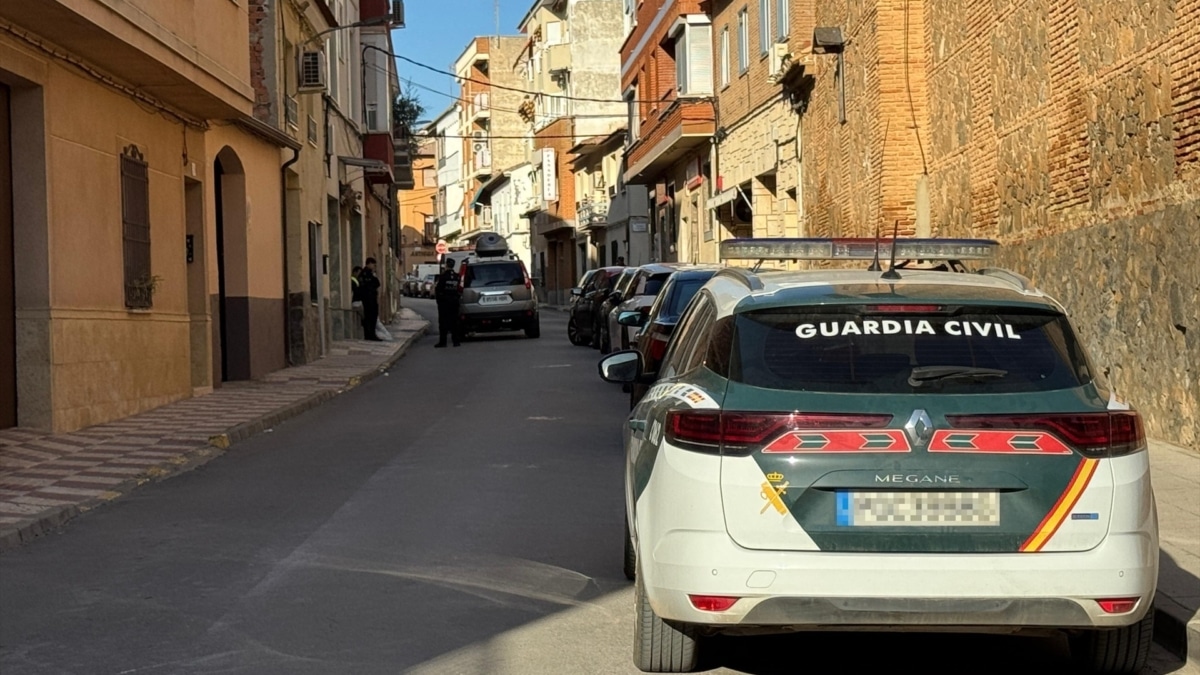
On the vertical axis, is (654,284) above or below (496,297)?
above

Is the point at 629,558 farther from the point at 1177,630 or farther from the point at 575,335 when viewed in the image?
the point at 575,335

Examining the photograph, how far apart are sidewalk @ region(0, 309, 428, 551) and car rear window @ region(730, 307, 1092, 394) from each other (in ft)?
18.1

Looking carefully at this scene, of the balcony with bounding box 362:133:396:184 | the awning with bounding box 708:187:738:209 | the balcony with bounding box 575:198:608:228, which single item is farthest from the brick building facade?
the balcony with bounding box 575:198:608:228

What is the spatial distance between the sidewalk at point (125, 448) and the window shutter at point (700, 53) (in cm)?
1664

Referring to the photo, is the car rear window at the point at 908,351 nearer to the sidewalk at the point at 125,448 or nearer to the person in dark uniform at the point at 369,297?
the sidewalk at the point at 125,448

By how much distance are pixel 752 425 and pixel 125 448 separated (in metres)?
9.54

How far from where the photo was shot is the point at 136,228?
16844mm

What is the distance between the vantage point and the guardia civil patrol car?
4.96 meters

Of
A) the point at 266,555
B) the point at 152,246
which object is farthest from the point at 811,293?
the point at 152,246

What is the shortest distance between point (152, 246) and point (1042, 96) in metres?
10.2

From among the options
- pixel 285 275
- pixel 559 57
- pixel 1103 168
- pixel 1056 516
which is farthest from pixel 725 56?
pixel 559 57

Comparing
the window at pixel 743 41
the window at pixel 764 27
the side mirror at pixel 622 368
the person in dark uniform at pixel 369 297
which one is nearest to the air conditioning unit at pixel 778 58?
the window at pixel 764 27

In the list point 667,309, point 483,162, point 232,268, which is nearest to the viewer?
point 667,309

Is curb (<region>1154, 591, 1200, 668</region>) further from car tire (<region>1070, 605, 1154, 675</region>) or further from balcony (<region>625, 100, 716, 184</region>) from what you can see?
balcony (<region>625, 100, 716, 184</region>)
